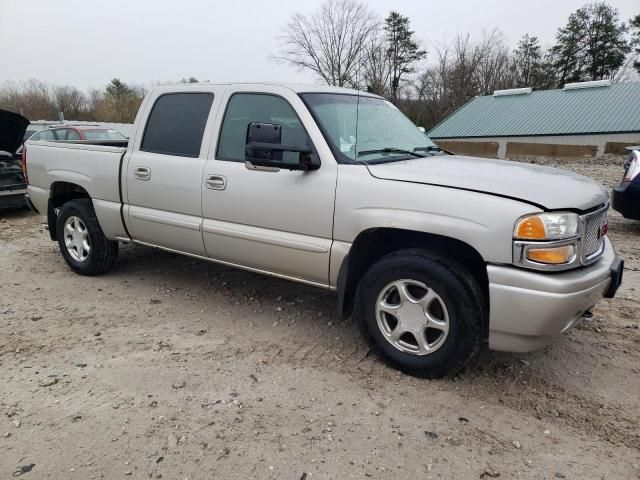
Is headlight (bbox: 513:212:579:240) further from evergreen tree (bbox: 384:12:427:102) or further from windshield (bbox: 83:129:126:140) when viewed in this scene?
evergreen tree (bbox: 384:12:427:102)

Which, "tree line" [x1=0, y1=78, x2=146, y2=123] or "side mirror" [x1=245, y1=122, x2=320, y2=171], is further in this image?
"tree line" [x1=0, y1=78, x2=146, y2=123]

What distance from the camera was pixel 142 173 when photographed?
4.21 metres

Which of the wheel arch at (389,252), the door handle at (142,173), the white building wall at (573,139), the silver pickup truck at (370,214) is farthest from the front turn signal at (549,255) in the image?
the white building wall at (573,139)

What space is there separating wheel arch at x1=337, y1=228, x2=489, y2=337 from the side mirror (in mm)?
638

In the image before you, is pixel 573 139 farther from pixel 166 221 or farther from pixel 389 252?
pixel 166 221

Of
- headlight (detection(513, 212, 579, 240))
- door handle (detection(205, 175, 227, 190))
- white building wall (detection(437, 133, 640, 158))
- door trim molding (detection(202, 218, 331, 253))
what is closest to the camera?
headlight (detection(513, 212, 579, 240))

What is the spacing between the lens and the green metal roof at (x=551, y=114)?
2633cm

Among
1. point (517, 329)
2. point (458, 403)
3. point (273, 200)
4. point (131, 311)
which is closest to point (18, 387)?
point (131, 311)

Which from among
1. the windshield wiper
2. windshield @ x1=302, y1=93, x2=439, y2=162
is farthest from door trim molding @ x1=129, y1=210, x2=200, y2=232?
the windshield wiper

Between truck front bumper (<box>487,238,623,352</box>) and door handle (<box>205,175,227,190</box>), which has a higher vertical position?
door handle (<box>205,175,227,190</box>)

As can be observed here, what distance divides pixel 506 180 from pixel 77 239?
14.2ft

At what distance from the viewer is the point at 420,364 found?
2994 millimetres

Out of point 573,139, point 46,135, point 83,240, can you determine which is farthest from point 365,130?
point 573,139

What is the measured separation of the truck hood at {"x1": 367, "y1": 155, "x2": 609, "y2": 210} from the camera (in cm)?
265
